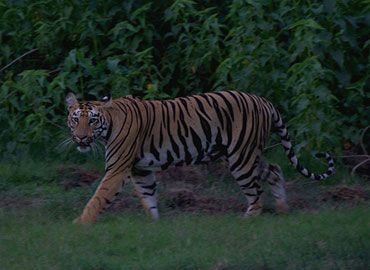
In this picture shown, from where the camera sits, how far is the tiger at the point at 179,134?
24.2 feet

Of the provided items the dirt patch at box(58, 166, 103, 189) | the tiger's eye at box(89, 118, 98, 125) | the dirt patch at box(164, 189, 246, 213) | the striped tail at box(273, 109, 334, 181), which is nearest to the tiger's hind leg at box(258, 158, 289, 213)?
the striped tail at box(273, 109, 334, 181)

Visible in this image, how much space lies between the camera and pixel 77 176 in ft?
28.6

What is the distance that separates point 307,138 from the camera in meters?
8.55

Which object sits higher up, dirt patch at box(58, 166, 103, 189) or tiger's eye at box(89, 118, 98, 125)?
tiger's eye at box(89, 118, 98, 125)

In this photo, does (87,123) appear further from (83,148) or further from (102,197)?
(102,197)

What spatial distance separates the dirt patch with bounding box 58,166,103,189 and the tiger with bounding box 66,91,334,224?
1035mm

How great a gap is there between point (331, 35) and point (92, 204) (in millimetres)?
3902

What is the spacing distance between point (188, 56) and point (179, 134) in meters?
2.43

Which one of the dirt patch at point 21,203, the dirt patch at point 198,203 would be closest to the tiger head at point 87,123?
the dirt patch at point 21,203

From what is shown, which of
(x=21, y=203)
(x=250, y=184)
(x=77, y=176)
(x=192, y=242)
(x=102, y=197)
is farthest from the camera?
(x=77, y=176)

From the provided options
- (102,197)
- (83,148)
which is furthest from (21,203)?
(102,197)

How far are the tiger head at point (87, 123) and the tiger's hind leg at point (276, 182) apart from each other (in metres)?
1.81

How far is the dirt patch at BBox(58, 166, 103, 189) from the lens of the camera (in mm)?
8539

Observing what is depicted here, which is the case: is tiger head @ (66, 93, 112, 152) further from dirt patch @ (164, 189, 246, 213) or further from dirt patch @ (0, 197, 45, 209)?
dirt patch @ (164, 189, 246, 213)
